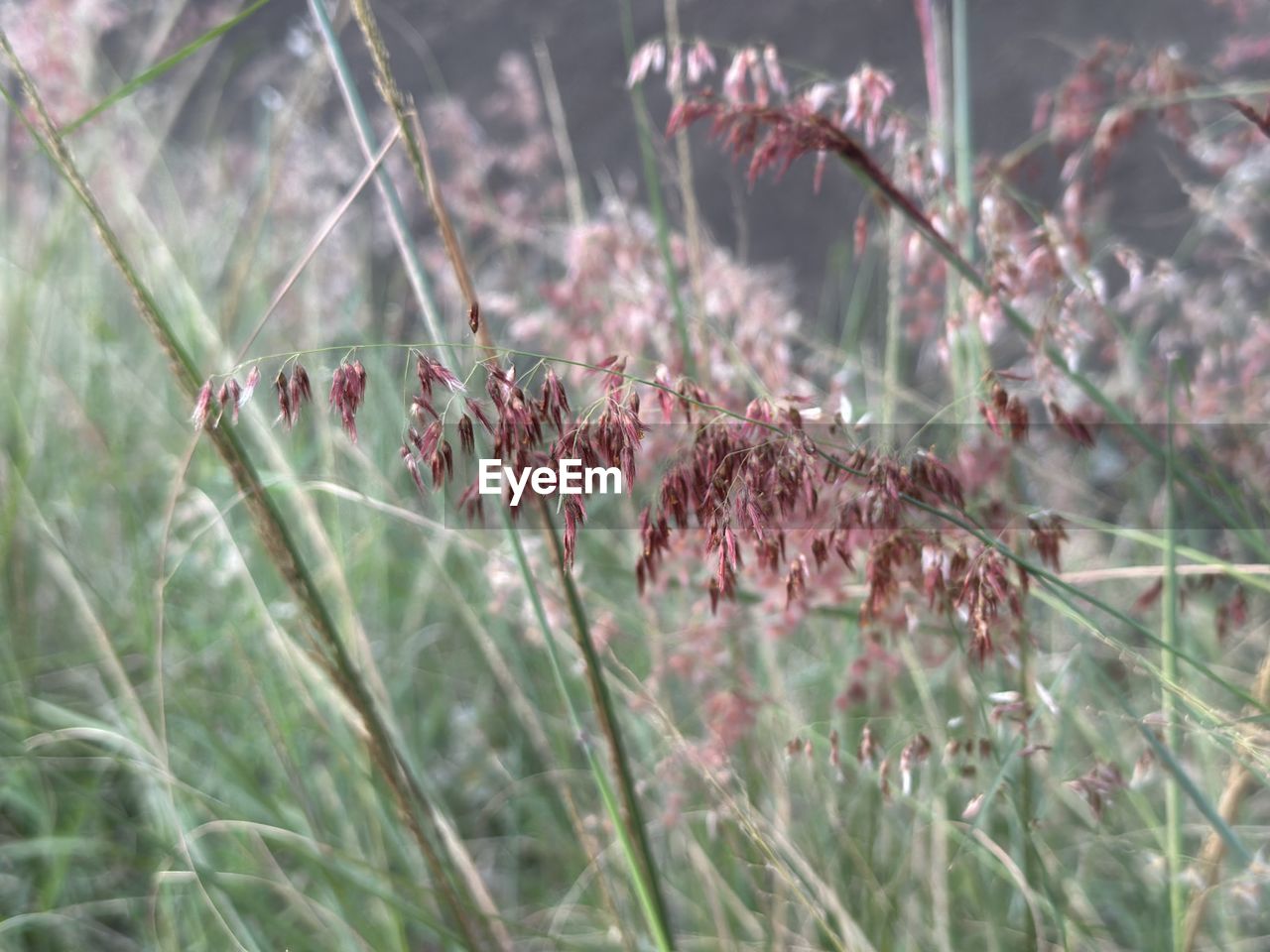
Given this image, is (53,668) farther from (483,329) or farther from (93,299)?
(483,329)

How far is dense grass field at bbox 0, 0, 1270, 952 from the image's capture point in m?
0.78

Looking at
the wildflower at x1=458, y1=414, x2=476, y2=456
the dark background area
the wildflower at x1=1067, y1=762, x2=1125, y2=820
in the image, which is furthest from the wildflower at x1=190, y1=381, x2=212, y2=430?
the dark background area

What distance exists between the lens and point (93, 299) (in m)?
2.22

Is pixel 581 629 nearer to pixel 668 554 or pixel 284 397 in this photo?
pixel 284 397

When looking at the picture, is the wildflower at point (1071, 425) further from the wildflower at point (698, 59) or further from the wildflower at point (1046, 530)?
the wildflower at point (698, 59)

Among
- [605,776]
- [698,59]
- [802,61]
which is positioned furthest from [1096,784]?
[802,61]

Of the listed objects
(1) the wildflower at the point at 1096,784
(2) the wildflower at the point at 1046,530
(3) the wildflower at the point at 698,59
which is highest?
(3) the wildflower at the point at 698,59

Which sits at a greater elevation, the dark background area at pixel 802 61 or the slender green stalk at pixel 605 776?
the dark background area at pixel 802 61

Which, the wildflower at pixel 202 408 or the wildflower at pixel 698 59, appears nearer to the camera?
the wildflower at pixel 202 408

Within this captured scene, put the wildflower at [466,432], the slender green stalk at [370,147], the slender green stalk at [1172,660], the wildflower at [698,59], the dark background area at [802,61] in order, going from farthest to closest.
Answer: the dark background area at [802,61] < the wildflower at [698,59] < the slender green stalk at [1172,660] < the slender green stalk at [370,147] < the wildflower at [466,432]

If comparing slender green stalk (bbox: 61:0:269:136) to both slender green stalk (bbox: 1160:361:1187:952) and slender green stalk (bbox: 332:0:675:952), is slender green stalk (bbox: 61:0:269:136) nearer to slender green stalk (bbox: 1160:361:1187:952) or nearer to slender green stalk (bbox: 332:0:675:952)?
slender green stalk (bbox: 332:0:675:952)

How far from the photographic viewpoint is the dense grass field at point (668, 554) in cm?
78

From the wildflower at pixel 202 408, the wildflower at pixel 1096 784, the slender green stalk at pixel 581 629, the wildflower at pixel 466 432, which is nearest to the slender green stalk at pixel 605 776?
the slender green stalk at pixel 581 629

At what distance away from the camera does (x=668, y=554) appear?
48.3 inches
